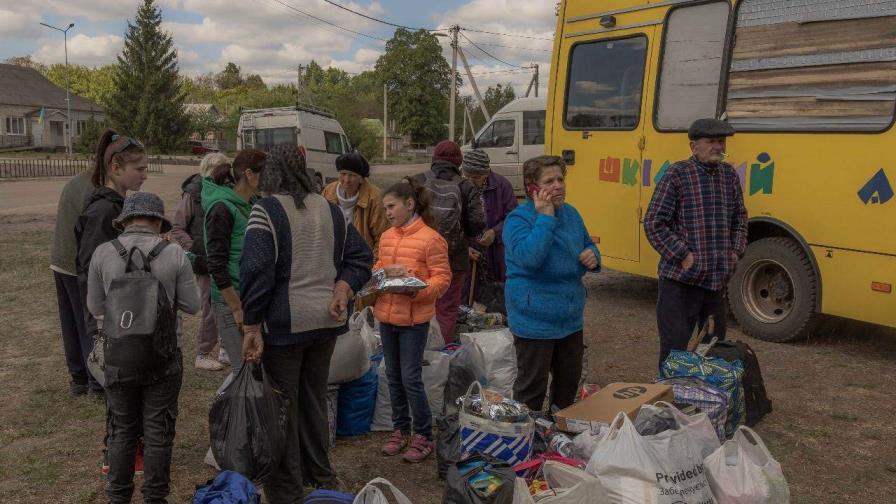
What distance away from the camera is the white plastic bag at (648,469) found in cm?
296

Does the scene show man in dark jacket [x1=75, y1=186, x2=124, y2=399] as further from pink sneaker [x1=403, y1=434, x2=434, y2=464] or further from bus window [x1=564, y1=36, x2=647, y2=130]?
bus window [x1=564, y1=36, x2=647, y2=130]

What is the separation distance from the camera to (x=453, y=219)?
5.34 m

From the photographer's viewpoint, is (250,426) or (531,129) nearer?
(250,426)

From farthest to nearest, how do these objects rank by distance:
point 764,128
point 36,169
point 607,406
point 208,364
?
point 36,169 → point 764,128 → point 208,364 → point 607,406

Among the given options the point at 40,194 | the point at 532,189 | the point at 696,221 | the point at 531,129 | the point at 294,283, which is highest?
the point at 531,129

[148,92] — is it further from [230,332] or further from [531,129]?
[230,332]

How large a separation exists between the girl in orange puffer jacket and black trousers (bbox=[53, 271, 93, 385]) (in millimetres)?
2106

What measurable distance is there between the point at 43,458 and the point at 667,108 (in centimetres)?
588

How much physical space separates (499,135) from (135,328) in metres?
15.8

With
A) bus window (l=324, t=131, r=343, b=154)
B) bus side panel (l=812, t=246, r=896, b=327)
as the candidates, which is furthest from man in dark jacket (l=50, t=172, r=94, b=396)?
bus window (l=324, t=131, r=343, b=154)

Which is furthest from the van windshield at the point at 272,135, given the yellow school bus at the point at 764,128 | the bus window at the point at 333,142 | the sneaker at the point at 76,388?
the sneaker at the point at 76,388

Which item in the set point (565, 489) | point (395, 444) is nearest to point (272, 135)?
point (395, 444)

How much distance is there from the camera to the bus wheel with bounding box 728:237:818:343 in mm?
6266

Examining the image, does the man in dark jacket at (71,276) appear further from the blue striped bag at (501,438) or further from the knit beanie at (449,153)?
the blue striped bag at (501,438)
